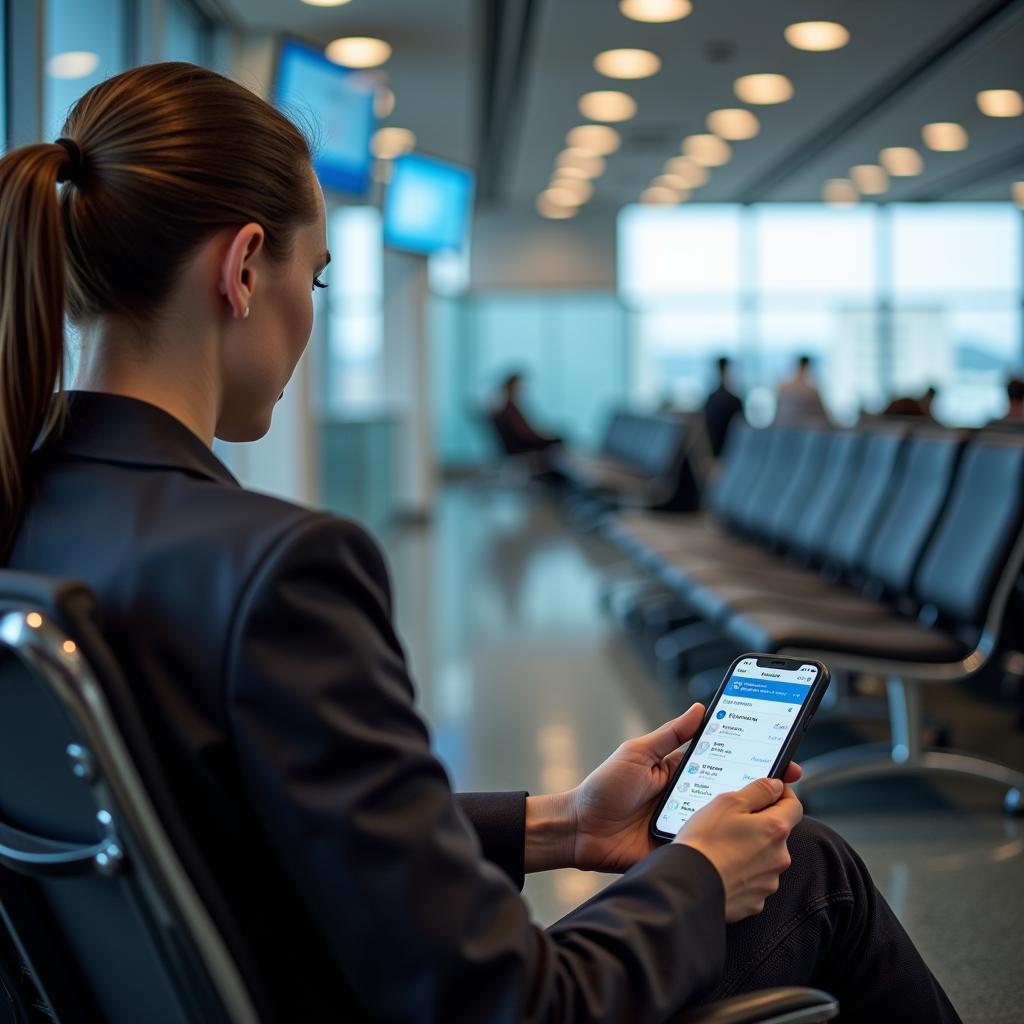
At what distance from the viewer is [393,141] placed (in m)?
10.3

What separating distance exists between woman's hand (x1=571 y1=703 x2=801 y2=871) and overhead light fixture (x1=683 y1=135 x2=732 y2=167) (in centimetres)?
1072

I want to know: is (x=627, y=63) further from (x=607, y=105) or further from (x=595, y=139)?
(x=595, y=139)

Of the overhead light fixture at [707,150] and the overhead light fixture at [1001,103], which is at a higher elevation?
the overhead light fixture at [707,150]

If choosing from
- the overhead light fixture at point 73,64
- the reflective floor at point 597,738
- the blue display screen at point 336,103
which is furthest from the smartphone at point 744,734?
the blue display screen at point 336,103

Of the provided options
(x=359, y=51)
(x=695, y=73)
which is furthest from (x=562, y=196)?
(x=359, y=51)

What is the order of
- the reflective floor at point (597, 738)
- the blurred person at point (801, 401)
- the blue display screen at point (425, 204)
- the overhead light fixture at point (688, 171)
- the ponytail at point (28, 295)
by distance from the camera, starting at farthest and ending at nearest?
the overhead light fixture at point (688, 171) → the blurred person at point (801, 401) → the blue display screen at point (425, 204) → the reflective floor at point (597, 738) → the ponytail at point (28, 295)

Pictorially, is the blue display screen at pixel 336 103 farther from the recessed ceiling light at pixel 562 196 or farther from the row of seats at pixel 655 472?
the recessed ceiling light at pixel 562 196

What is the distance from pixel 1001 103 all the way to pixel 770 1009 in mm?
10563

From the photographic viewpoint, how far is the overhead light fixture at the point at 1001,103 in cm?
967

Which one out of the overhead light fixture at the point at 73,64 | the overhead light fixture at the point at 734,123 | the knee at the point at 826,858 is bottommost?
the knee at the point at 826,858

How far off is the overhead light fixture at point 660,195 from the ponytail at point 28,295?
1410 centimetres

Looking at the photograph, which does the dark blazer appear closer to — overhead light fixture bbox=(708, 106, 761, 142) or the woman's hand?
the woman's hand

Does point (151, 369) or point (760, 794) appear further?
point (760, 794)

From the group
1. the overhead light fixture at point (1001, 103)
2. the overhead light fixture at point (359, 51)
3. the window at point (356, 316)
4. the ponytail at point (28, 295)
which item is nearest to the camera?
the ponytail at point (28, 295)
